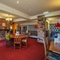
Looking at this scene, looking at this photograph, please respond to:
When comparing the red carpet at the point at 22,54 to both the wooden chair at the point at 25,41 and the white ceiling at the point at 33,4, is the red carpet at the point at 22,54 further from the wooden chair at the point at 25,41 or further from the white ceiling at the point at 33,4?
the white ceiling at the point at 33,4

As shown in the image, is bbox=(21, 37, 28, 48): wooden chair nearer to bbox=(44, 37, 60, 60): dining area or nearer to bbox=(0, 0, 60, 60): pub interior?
bbox=(0, 0, 60, 60): pub interior

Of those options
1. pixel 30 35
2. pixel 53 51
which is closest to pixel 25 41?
pixel 53 51

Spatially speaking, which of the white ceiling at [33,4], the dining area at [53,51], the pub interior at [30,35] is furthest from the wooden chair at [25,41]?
the dining area at [53,51]

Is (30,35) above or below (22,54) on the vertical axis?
above

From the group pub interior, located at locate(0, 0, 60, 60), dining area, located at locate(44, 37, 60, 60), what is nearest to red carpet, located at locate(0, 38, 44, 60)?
pub interior, located at locate(0, 0, 60, 60)

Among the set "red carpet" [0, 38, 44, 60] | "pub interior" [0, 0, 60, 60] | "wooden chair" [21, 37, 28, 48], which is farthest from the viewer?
"wooden chair" [21, 37, 28, 48]

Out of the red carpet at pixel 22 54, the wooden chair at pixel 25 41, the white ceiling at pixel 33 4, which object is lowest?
the red carpet at pixel 22 54

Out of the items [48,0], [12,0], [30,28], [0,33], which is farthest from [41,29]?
[0,33]

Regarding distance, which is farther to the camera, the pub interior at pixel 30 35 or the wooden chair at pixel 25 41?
the wooden chair at pixel 25 41

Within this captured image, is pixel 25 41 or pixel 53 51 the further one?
pixel 25 41

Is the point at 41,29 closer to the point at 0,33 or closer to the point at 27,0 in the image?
the point at 27,0

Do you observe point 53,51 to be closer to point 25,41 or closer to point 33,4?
point 33,4

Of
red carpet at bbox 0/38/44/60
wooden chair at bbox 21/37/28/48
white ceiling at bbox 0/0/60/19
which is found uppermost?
white ceiling at bbox 0/0/60/19

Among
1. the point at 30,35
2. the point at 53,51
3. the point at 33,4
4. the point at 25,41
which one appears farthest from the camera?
the point at 30,35
